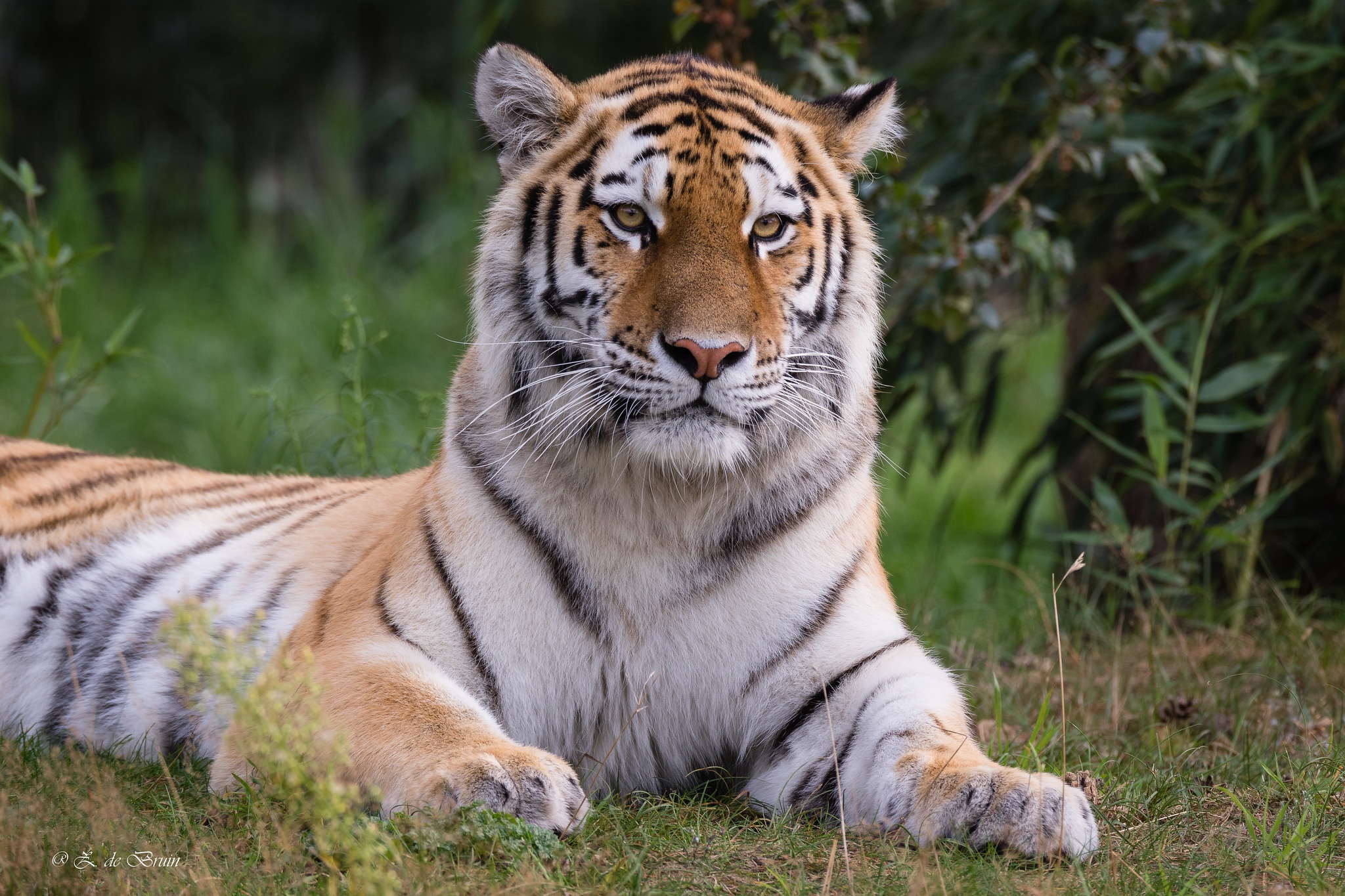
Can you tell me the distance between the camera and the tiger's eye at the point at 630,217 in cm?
236

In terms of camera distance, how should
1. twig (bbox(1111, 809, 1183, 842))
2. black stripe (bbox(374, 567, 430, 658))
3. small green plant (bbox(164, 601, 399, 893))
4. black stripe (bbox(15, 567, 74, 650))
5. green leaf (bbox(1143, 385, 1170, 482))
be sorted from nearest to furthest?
small green plant (bbox(164, 601, 399, 893)), twig (bbox(1111, 809, 1183, 842)), black stripe (bbox(374, 567, 430, 658)), black stripe (bbox(15, 567, 74, 650)), green leaf (bbox(1143, 385, 1170, 482))

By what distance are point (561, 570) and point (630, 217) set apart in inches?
24.7

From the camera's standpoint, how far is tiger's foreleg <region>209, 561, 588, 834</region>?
6.39 feet

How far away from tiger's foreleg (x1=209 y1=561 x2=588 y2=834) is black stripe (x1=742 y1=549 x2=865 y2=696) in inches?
17.2

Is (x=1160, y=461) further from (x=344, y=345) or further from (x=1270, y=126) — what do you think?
(x=344, y=345)

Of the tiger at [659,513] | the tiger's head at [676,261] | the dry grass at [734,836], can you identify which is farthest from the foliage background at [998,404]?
the tiger's head at [676,261]

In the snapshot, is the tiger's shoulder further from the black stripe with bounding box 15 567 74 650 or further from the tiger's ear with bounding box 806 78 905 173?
the tiger's ear with bounding box 806 78 905 173

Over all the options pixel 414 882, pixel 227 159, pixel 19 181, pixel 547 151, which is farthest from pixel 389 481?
pixel 227 159

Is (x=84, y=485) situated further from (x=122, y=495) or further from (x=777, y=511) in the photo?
(x=777, y=511)

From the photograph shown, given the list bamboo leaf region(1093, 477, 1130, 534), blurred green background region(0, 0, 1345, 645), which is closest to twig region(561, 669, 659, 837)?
blurred green background region(0, 0, 1345, 645)

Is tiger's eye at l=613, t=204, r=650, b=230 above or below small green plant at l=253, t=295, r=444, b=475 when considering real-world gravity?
above

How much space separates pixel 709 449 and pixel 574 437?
0.85ft

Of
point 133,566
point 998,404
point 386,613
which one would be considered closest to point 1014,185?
point 998,404

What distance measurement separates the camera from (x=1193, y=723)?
2838 millimetres
